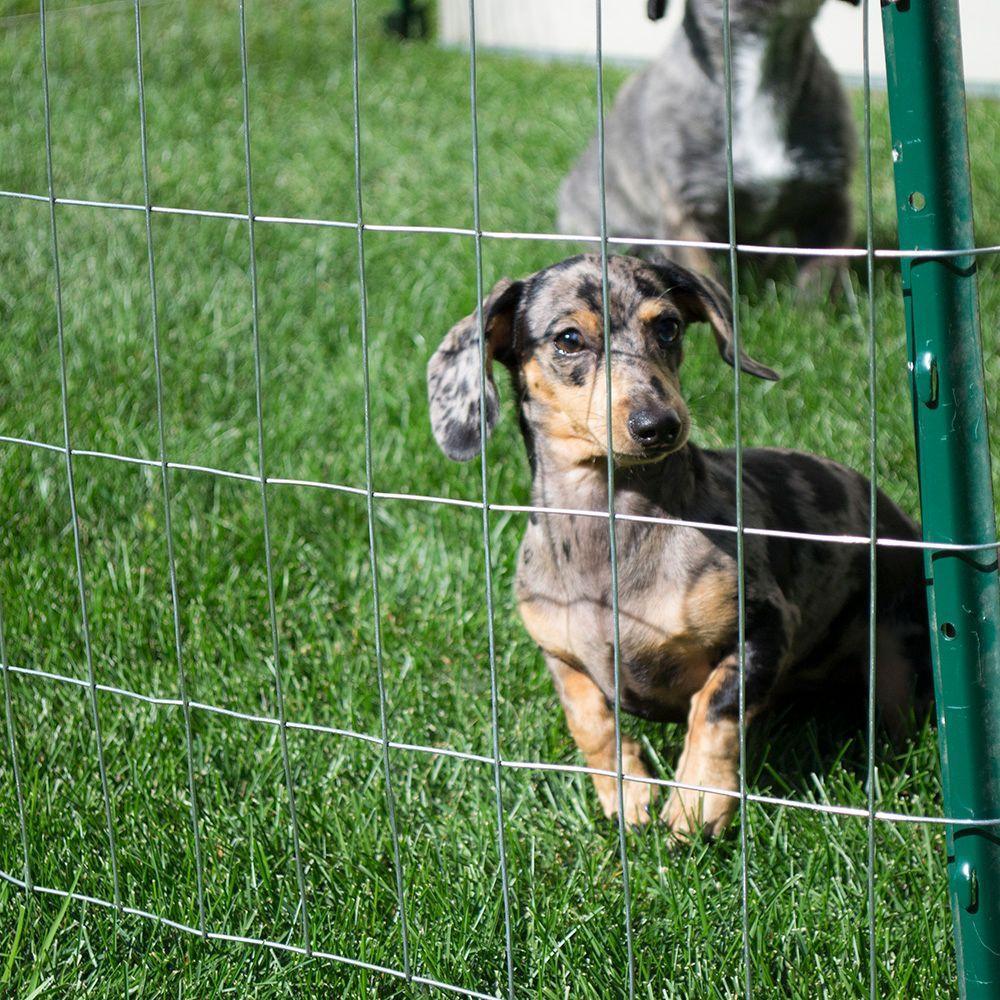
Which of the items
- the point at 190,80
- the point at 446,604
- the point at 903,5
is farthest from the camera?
the point at 190,80

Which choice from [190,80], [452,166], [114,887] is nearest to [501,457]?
[114,887]

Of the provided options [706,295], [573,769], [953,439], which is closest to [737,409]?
[953,439]

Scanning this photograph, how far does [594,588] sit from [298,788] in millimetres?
665

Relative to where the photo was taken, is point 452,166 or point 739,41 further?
point 452,166

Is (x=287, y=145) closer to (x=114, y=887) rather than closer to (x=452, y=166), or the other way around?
(x=452, y=166)

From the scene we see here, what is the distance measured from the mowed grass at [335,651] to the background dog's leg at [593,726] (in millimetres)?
77

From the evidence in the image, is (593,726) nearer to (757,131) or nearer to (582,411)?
(582,411)

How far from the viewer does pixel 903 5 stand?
171 centimetres

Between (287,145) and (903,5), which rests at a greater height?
(287,145)

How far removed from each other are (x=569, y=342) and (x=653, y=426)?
374 millimetres

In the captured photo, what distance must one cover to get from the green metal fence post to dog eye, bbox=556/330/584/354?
3.13 ft

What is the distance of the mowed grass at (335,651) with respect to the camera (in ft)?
7.61

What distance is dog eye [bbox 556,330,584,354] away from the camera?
2.71 meters

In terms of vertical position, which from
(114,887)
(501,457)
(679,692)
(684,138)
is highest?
(684,138)
